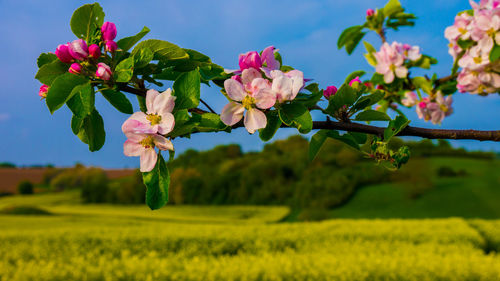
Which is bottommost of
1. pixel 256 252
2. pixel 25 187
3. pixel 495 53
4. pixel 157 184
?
pixel 256 252

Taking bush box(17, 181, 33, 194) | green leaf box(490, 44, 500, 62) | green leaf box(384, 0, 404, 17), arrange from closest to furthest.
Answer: green leaf box(490, 44, 500, 62)
green leaf box(384, 0, 404, 17)
bush box(17, 181, 33, 194)

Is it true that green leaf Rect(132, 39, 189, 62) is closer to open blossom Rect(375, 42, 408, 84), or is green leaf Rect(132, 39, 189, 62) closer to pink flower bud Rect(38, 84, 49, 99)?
pink flower bud Rect(38, 84, 49, 99)

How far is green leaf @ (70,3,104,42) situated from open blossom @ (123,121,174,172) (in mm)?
300

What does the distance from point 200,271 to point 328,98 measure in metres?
3.25

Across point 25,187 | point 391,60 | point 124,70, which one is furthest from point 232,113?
point 25,187

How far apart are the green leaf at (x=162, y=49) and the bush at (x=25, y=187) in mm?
22072

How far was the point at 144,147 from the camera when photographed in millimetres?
876

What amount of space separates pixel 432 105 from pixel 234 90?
1.87 m

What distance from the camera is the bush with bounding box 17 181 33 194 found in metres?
19.9

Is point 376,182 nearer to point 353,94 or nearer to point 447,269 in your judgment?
point 447,269

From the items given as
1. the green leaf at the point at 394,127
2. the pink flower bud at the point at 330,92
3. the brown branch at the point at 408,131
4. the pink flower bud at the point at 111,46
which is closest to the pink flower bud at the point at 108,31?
the pink flower bud at the point at 111,46

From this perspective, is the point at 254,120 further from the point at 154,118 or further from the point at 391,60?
the point at 391,60

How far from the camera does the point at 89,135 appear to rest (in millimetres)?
991

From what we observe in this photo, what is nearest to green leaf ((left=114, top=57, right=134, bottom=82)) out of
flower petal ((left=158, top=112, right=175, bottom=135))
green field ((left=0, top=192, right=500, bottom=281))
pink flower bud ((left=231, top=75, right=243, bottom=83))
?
flower petal ((left=158, top=112, right=175, bottom=135))
